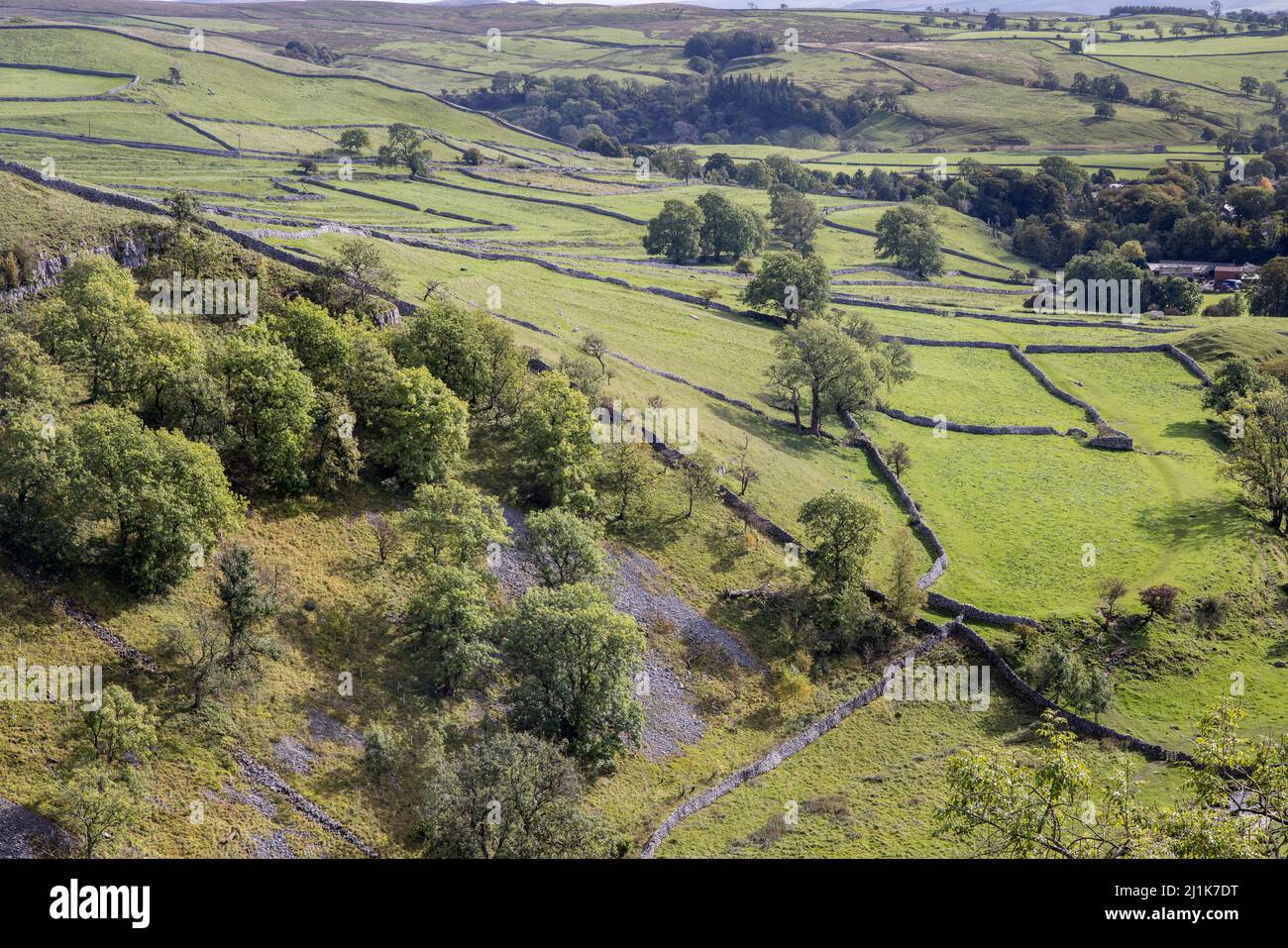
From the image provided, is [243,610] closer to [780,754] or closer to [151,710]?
[151,710]

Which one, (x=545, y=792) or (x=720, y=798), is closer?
(x=545, y=792)

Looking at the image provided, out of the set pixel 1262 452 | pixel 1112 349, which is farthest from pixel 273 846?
pixel 1112 349

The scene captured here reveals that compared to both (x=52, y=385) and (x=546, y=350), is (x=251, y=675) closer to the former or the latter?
(x=52, y=385)

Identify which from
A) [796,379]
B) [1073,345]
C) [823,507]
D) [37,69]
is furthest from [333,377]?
[37,69]

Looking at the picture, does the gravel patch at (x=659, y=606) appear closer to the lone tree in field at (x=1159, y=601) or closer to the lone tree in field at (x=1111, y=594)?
the lone tree in field at (x=1111, y=594)

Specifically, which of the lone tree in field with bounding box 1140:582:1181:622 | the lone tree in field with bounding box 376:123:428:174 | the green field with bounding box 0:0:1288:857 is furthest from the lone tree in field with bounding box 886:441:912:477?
the lone tree in field with bounding box 376:123:428:174
